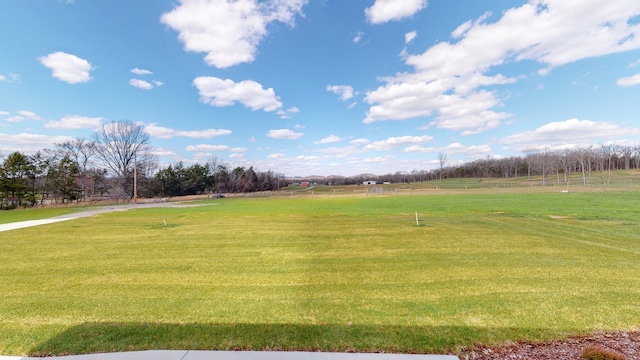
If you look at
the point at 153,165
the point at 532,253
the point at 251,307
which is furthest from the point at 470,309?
the point at 153,165

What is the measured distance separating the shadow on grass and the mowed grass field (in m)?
0.02

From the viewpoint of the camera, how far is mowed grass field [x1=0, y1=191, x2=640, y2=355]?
2908 mm

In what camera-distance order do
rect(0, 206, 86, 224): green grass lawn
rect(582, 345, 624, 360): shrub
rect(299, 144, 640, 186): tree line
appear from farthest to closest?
1. rect(299, 144, 640, 186): tree line
2. rect(0, 206, 86, 224): green grass lawn
3. rect(582, 345, 624, 360): shrub

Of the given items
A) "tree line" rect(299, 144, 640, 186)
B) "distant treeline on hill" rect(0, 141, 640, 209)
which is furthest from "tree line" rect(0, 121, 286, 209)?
"tree line" rect(299, 144, 640, 186)

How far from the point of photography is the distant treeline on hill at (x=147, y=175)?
29266 mm

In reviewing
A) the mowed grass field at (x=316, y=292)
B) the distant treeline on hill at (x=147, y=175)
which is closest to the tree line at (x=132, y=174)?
the distant treeline on hill at (x=147, y=175)

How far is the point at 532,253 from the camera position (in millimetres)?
6402

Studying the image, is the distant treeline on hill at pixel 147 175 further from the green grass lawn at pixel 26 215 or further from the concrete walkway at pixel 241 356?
the concrete walkway at pixel 241 356

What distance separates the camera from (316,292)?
4348 millimetres

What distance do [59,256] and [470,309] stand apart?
370 inches

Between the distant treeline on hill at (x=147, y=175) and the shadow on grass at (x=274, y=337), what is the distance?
37538mm

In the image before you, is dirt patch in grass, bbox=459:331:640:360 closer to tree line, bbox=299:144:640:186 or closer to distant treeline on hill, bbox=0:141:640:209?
distant treeline on hill, bbox=0:141:640:209

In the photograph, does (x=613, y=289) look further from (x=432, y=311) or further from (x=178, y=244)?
(x=178, y=244)

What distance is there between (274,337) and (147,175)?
51942 mm
